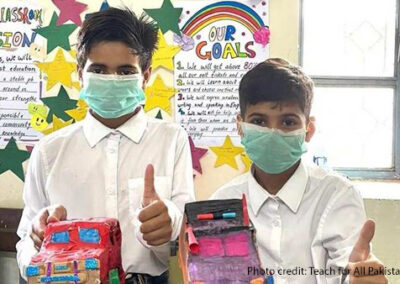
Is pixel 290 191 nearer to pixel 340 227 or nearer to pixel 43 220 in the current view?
pixel 340 227

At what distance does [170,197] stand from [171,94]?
0.61 meters

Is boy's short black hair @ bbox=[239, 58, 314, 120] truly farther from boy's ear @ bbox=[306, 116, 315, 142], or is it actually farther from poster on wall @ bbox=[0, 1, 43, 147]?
poster on wall @ bbox=[0, 1, 43, 147]

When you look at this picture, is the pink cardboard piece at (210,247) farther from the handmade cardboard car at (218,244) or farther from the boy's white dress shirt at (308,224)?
the boy's white dress shirt at (308,224)

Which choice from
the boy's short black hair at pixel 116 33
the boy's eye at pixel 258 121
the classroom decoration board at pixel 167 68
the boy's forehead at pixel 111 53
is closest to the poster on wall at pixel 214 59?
the classroom decoration board at pixel 167 68

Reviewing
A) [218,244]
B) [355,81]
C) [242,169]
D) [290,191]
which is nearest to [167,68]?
[242,169]

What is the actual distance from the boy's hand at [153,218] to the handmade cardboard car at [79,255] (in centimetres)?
9

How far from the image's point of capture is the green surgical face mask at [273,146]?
104 centimetres

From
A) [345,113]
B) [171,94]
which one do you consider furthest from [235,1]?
[345,113]

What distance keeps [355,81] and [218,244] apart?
1.28m

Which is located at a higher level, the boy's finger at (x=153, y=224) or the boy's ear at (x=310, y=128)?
the boy's ear at (x=310, y=128)

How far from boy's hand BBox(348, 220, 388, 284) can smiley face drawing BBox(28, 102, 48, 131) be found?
1.31 metres

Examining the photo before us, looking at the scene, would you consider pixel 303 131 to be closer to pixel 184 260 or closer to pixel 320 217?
pixel 320 217

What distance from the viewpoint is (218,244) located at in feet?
2.52

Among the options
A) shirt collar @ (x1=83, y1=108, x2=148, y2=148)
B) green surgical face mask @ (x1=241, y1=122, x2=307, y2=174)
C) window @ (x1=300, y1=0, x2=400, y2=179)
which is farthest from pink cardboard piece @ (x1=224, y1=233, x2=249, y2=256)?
window @ (x1=300, y1=0, x2=400, y2=179)
